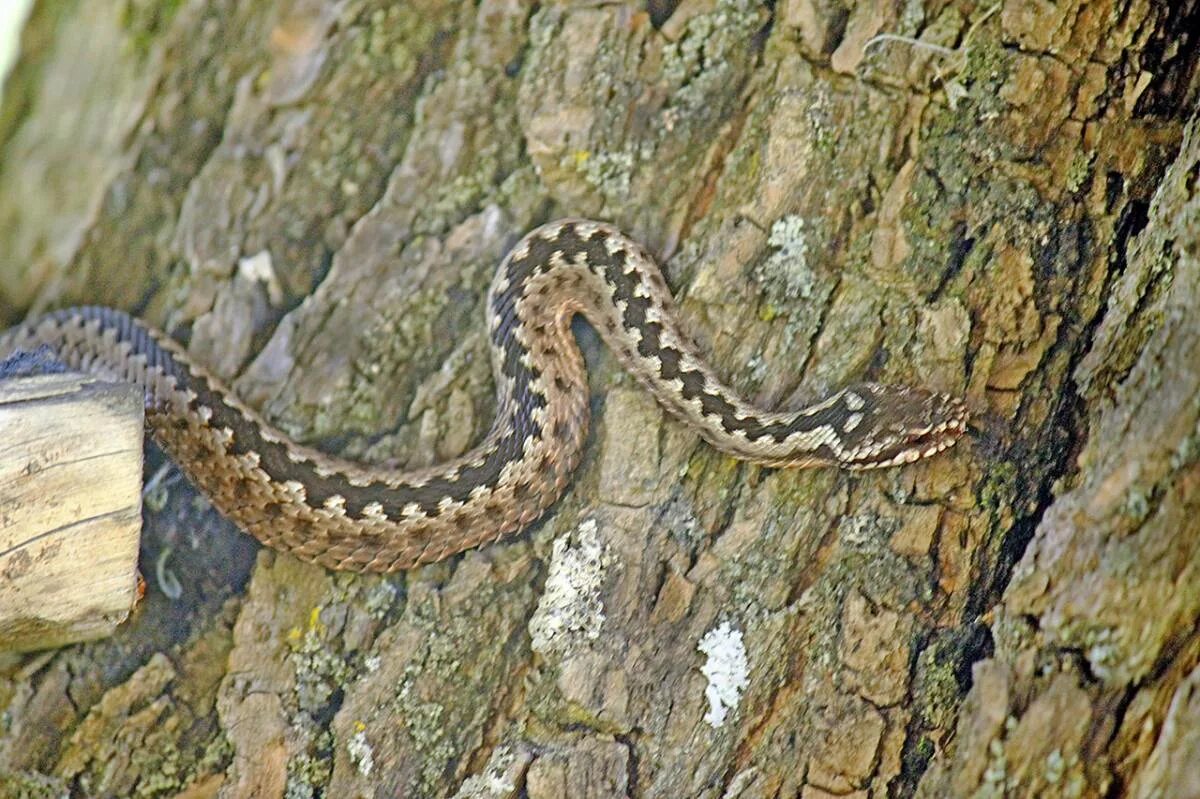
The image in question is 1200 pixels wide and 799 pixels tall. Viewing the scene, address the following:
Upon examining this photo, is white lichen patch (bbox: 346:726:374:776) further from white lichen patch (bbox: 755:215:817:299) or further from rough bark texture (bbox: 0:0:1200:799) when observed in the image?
white lichen patch (bbox: 755:215:817:299)

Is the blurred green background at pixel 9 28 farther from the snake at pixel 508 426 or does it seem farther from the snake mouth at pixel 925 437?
the snake mouth at pixel 925 437

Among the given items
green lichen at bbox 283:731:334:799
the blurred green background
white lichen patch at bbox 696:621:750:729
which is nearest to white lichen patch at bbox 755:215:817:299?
white lichen patch at bbox 696:621:750:729

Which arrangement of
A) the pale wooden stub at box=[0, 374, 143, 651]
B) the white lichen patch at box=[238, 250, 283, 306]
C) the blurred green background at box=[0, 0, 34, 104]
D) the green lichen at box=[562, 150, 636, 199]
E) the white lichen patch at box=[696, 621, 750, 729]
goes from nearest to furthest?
the pale wooden stub at box=[0, 374, 143, 651] → the white lichen patch at box=[696, 621, 750, 729] → the green lichen at box=[562, 150, 636, 199] → the white lichen patch at box=[238, 250, 283, 306] → the blurred green background at box=[0, 0, 34, 104]

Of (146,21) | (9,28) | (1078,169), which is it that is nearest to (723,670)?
(1078,169)

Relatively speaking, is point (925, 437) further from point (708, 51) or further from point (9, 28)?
point (9, 28)

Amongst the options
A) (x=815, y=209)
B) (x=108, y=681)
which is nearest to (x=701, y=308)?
(x=815, y=209)

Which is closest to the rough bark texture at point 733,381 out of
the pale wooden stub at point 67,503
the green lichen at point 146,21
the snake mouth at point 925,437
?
the snake mouth at point 925,437
